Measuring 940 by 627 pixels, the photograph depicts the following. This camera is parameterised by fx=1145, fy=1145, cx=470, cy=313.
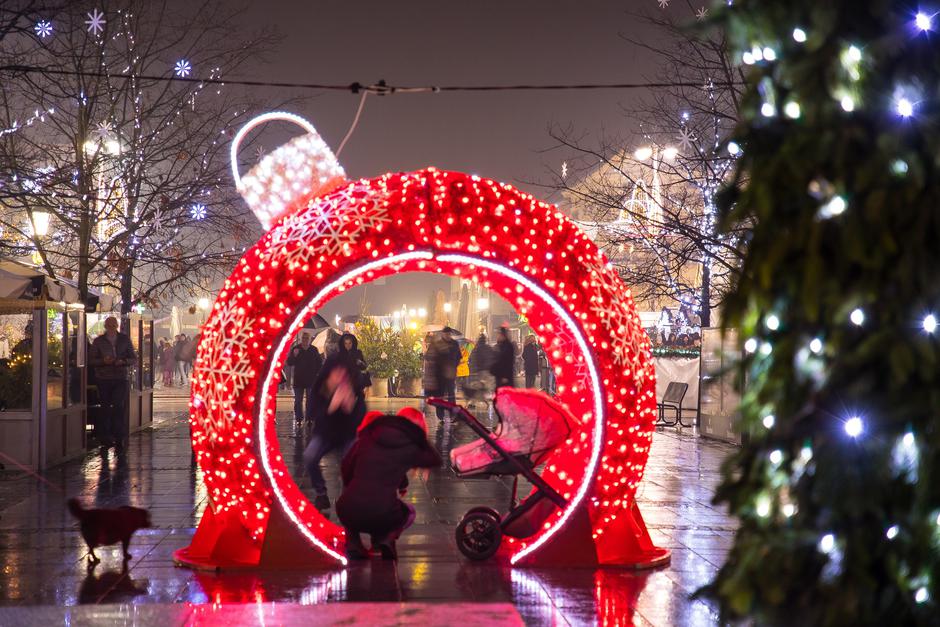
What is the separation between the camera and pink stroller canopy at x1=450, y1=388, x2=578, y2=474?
28.6 feet

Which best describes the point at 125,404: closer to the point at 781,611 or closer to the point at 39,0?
the point at 39,0

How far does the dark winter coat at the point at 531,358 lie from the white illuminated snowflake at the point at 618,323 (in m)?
23.3

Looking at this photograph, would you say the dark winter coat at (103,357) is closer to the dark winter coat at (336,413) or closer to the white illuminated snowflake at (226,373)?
the dark winter coat at (336,413)

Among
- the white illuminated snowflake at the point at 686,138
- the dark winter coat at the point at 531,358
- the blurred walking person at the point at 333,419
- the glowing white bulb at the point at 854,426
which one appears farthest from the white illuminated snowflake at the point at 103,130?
the glowing white bulb at the point at 854,426

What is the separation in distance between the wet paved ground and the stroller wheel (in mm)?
123

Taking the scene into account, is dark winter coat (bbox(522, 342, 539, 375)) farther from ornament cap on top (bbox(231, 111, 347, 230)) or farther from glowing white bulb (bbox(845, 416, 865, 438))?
glowing white bulb (bbox(845, 416, 865, 438))

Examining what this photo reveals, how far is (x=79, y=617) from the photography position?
6.71 metres

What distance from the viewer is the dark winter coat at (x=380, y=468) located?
8641mm

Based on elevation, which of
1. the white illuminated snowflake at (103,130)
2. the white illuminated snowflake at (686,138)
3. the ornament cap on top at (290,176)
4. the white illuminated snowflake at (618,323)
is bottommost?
the white illuminated snowflake at (618,323)

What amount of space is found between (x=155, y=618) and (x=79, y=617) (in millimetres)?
438

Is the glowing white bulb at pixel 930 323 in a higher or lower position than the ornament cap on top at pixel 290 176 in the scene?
lower

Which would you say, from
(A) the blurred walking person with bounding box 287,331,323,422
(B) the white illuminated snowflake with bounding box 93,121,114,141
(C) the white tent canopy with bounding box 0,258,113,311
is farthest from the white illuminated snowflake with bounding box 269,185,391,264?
(B) the white illuminated snowflake with bounding box 93,121,114,141

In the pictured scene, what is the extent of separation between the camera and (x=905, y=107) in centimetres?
297

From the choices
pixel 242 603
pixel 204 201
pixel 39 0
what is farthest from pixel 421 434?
pixel 204 201
